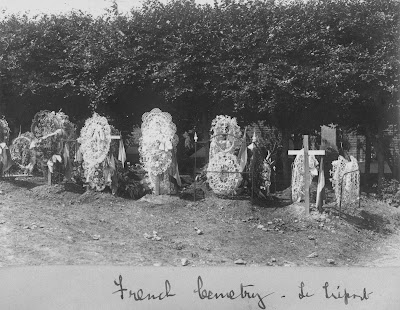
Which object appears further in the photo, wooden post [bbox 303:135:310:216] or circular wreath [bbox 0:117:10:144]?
wooden post [bbox 303:135:310:216]

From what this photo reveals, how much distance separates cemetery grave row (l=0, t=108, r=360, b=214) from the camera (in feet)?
14.9

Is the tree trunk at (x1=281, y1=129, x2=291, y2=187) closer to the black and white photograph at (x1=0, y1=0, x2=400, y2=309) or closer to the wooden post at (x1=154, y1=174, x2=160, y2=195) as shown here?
the black and white photograph at (x1=0, y1=0, x2=400, y2=309)

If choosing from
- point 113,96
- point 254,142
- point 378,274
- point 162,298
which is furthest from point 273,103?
point 162,298

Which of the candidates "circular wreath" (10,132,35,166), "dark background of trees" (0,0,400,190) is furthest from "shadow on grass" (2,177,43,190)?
"dark background of trees" (0,0,400,190)

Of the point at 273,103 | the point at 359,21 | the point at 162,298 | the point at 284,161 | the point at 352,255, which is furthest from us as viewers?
the point at 284,161

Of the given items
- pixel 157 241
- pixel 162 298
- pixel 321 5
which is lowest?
pixel 162 298

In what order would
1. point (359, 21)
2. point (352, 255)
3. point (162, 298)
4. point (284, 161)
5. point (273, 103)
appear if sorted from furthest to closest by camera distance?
point (284, 161), point (273, 103), point (359, 21), point (352, 255), point (162, 298)

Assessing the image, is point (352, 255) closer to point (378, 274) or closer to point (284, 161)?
point (378, 274)

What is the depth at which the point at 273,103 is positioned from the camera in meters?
4.47

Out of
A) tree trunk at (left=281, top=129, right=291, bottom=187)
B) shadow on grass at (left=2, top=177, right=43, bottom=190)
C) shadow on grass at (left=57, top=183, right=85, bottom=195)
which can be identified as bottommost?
shadow on grass at (left=57, top=183, right=85, bottom=195)

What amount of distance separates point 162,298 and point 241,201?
1463mm

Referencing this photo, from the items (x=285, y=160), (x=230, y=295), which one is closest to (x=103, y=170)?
(x=285, y=160)

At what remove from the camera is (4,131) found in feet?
14.0

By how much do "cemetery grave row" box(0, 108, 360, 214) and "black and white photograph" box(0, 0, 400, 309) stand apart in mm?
15
